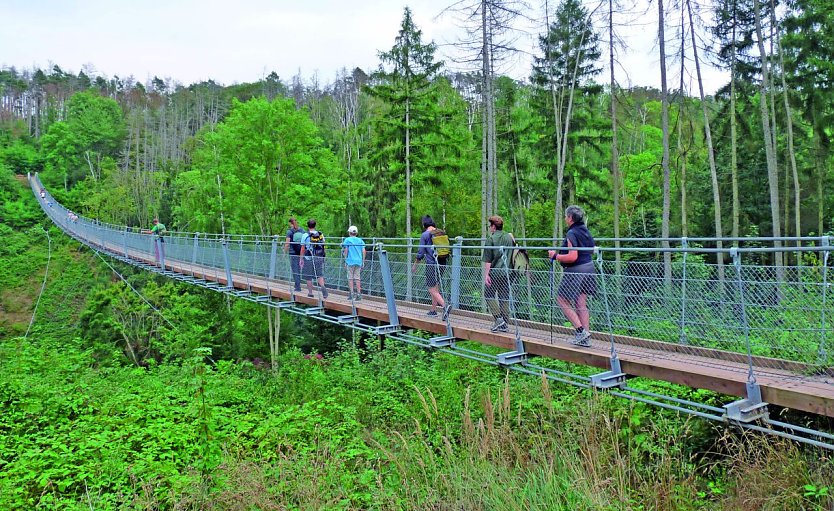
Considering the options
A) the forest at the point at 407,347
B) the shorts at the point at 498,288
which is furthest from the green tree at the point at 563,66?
the shorts at the point at 498,288

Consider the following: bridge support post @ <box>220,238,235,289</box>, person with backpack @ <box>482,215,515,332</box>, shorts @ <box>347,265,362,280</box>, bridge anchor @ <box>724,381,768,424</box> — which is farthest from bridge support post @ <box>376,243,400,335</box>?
bridge support post @ <box>220,238,235,289</box>

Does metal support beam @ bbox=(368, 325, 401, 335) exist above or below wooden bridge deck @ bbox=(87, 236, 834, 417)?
below

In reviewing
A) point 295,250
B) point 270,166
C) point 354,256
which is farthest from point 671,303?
point 270,166

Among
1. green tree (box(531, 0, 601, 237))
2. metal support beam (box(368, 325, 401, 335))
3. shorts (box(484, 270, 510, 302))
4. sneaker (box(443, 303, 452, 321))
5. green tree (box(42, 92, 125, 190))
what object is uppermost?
green tree (box(42, 92, 125, 190))

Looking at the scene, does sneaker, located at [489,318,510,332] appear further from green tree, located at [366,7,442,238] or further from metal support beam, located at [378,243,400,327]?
green tree, located at [366,7,442,238]

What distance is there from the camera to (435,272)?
6.84 metres

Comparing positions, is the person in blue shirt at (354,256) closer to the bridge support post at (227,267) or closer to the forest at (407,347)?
the forest at (407,347)

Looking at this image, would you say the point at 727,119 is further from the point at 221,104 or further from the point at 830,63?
the point at 221,104

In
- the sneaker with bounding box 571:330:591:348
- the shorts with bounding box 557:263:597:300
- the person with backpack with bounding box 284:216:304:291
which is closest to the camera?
the shorts with bounding box 557:263:597:300

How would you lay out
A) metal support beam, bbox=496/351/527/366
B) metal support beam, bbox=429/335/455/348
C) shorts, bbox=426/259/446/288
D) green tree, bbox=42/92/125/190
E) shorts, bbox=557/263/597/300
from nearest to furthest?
shorts, bbox=557/263/597/300 → metal support beam, bbox=496/351/527/366 → metal support beam, bbox=429/335/455/348 → shorts, bbox=426/259/446/288 → green tree, bbox=42/92/125/190

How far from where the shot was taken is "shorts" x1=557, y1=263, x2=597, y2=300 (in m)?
4.99

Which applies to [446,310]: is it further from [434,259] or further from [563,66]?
[563,66]

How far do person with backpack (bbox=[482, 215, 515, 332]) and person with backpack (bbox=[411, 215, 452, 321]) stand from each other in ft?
2.38

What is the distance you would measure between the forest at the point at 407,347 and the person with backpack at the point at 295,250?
187 centimetres
